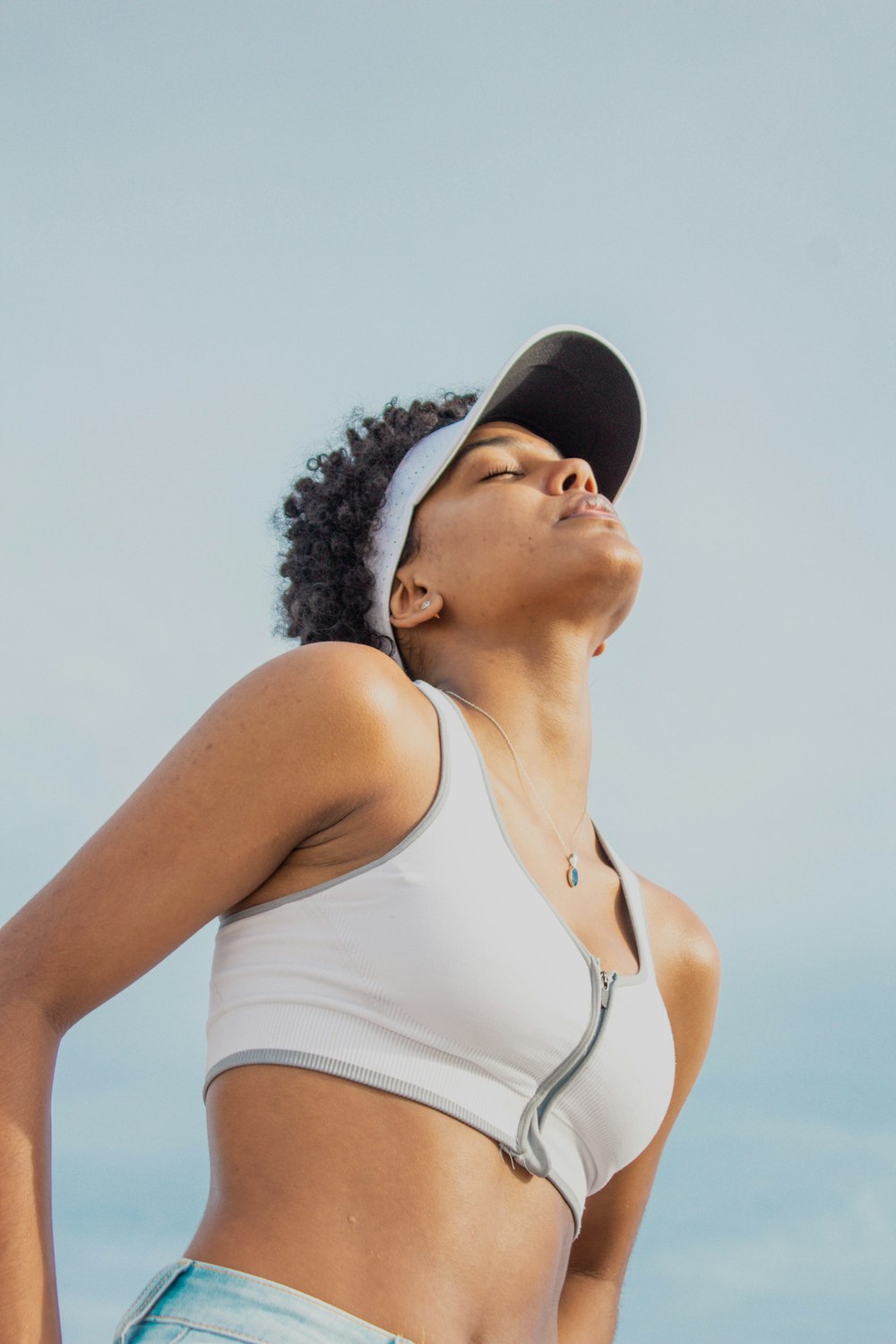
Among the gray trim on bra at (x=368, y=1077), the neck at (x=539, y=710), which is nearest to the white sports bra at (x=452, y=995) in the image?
the gray trim on bra at (x=368, y=1077)

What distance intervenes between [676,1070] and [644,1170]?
270 mm

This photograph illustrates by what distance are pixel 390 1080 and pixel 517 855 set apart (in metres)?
0.54

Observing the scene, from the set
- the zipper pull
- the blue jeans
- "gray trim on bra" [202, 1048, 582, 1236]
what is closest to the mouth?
the zipper pull

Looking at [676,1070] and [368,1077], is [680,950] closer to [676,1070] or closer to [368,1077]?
[676,1070]

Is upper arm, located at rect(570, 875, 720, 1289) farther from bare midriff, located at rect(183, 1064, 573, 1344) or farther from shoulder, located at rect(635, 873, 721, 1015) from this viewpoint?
bare midriff, located at rect(183, 1064, 573, 1344)

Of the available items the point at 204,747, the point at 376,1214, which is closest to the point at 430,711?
the point at 204,747

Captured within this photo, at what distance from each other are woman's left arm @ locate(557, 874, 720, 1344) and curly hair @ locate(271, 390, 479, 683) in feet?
3.47

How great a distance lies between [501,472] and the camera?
3521 mm

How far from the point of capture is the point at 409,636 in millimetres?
3516

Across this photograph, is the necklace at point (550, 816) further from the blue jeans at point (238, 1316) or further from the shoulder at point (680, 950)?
the blue jeans at point (238, 1316)

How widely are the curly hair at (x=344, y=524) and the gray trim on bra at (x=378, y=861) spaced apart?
3.25ft

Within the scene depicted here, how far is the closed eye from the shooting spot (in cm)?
351

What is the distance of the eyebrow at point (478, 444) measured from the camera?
3.55 meters

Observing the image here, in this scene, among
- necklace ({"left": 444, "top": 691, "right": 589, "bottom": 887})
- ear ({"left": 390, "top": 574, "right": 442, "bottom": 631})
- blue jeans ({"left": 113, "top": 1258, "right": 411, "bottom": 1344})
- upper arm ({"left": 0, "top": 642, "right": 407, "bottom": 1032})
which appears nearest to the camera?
blue jeans ({"left": 113, "top": 1258, "right": 411, "bottom": 1344})
